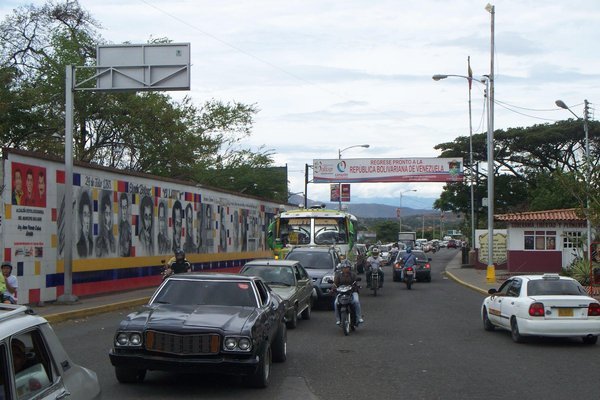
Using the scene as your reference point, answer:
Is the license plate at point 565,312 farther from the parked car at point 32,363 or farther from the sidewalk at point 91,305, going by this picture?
the sidewalk at point 91,305

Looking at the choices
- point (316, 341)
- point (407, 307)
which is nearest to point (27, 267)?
point (316, 341)

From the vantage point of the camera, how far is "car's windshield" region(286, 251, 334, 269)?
21859 millimetres

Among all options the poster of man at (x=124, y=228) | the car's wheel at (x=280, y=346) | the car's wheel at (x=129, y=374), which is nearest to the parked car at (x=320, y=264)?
the poster of man at (x=124, y=228)

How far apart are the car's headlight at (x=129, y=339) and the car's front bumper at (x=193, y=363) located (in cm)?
11

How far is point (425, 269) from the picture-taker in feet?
119

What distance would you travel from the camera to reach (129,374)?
9156 millimetres

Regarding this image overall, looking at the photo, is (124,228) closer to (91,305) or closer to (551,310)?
(91,305)

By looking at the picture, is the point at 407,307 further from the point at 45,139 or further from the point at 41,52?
the point at 41,52

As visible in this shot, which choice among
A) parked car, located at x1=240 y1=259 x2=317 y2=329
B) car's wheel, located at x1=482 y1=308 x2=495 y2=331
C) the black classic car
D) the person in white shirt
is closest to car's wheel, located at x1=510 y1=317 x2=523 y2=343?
car's wheel, located at x1=482 y1=308 x2=495 y2=331

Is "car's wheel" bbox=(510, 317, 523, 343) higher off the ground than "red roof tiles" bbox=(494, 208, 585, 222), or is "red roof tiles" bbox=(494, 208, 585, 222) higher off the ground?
"red roof tiles" bbox=(494, 208, 585, 222)

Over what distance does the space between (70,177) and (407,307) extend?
1031 centimetres

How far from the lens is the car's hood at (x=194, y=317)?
8.69 meters

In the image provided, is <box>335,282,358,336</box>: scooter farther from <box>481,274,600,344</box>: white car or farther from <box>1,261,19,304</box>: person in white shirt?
<box>1,261,19,304</box>: person in white shirt

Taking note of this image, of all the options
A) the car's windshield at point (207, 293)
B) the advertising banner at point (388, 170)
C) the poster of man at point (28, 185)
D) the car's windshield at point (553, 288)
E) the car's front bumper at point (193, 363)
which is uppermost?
the advertising banner at point (388, 170)
